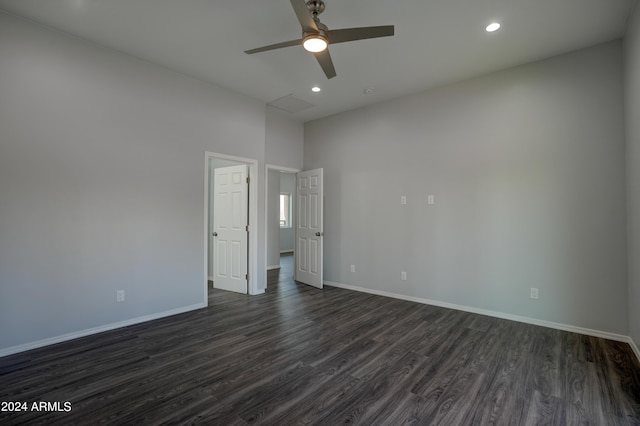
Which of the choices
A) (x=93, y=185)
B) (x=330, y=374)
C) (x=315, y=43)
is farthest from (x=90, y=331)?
(x=315, y=43)

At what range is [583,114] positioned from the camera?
3418 mm

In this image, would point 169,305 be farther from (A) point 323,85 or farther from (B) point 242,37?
(A) point 323,85

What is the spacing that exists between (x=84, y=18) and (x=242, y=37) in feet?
4.90

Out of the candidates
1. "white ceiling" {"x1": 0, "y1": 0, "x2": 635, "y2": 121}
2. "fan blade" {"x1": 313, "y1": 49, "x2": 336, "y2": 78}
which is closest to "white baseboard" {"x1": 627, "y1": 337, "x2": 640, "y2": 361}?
"white ceiling" {"x1": 0, "y1": 0, "x2": 635, "y2": 121}

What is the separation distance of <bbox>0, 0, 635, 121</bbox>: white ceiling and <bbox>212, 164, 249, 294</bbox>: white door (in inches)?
64.8

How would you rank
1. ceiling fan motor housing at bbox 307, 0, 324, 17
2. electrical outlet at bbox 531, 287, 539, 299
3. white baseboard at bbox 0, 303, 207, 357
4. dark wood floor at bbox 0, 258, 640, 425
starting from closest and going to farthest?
dark wood floor at bbox 0, 258, 640, 425
ceiling fan motor housing at bbox 307, 0, 324, 17
white baseboard at bbox 0, 303, 207, 357
electrical outlet at bbox 531, 287, 539, 299

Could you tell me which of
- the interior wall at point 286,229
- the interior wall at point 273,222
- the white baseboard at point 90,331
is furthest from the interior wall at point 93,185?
the interior wall at point 286,229

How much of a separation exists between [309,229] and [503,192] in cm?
322

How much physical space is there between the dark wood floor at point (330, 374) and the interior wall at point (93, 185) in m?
0.42

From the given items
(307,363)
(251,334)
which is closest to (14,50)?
(251,334)

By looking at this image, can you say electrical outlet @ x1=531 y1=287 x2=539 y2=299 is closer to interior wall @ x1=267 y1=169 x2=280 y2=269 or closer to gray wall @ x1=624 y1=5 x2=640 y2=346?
gray wall @ x1=624 y1=5 x2=640 y2=346

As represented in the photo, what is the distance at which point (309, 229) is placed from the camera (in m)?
5.73

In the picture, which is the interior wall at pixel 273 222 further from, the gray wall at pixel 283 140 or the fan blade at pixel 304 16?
the fan blade at pixel 304 16

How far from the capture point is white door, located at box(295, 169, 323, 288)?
5.52 meters
